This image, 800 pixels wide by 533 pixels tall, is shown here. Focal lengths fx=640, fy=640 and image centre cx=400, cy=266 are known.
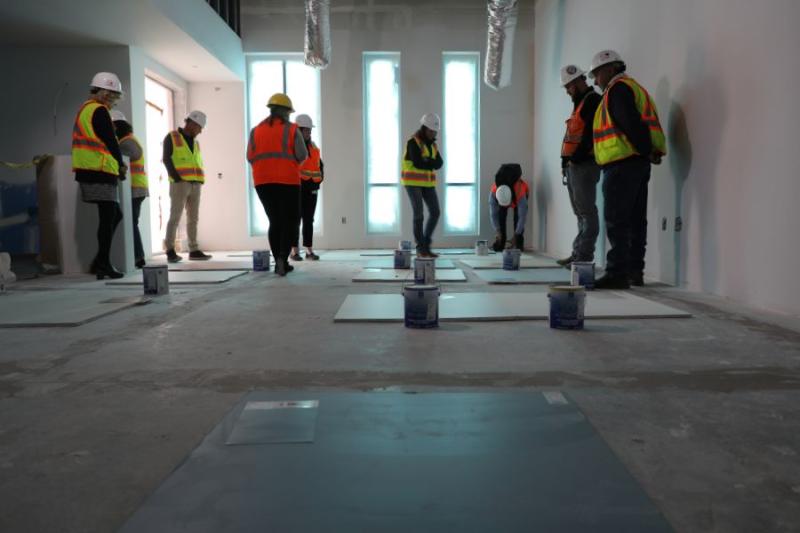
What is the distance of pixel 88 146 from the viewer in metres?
4.47

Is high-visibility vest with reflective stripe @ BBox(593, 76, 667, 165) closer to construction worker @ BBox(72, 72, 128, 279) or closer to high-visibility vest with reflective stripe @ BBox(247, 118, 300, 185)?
high-visibility vest with reflective stripe @ BBox(247, 118, 300, 185)

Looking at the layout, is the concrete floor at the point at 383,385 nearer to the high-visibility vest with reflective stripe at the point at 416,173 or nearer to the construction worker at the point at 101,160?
the construction worker at the point at 101,160

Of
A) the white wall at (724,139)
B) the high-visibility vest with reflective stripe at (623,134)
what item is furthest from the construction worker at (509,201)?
the high-visibility vest with reflective stripe at (623,134)

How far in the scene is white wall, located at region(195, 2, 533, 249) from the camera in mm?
8547

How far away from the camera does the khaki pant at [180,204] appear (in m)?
6.32

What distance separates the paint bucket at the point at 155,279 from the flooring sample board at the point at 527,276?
6.54ft

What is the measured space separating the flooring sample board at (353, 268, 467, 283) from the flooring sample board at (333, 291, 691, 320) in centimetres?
85

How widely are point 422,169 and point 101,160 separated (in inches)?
105

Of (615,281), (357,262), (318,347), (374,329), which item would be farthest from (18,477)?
(357,262)

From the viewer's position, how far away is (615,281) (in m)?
3.74

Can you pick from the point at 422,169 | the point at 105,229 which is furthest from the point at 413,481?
the point at 422,169

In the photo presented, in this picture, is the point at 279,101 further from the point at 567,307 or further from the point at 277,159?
the point at 567,307

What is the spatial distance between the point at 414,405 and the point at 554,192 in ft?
21.3

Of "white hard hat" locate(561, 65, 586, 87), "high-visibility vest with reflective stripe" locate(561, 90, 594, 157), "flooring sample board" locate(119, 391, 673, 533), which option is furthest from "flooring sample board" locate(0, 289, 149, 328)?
"white hard hat" locate(561, 65, 586, 87)
